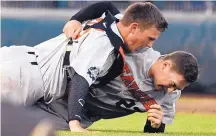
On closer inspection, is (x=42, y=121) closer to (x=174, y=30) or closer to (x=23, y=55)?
(x=23, y=55)

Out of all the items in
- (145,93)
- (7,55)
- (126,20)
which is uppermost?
(126,20)

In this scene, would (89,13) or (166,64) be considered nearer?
(166,64)

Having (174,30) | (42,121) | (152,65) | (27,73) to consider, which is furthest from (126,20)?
(174,30)

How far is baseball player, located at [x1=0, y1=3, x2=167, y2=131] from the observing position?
7.79ft

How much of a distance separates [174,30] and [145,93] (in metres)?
4.82

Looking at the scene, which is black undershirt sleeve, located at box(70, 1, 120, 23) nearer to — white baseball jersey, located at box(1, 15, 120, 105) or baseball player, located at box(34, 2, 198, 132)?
baseball player, located at box(34, 2, 198, 132)

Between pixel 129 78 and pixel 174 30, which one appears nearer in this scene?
pixel 129 78

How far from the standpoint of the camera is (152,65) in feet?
8.52

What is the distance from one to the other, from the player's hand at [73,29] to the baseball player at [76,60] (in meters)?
0.03

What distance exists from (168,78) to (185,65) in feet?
0.31

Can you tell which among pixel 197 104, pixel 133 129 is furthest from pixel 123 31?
pixel 197 104

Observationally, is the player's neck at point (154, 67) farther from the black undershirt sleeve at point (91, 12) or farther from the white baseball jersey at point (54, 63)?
the black undershirt sleeve at point (91, 12)

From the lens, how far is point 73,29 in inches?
105

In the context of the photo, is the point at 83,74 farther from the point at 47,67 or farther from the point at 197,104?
the point at 197,104
